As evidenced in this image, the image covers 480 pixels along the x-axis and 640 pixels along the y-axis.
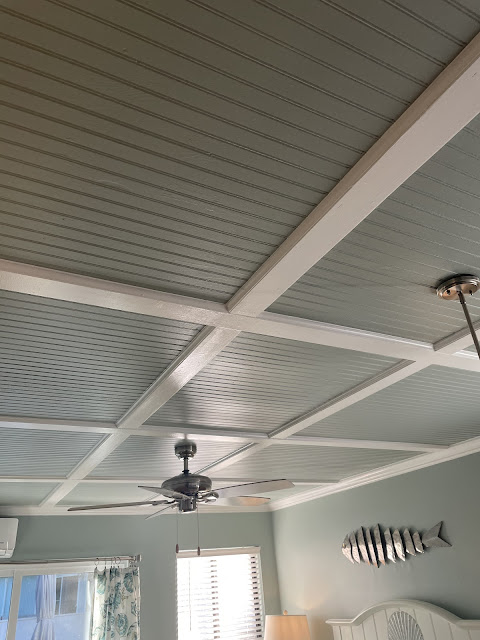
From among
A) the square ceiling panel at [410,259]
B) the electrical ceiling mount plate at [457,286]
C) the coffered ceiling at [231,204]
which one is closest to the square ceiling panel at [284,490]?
the coffered ceiling at [231,204]

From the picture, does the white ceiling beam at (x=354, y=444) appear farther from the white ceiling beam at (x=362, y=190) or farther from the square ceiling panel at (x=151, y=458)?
the white ceiling beam at (x=362, y=190)

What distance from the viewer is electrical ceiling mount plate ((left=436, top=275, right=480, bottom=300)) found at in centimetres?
171

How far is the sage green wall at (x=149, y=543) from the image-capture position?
4.76 m

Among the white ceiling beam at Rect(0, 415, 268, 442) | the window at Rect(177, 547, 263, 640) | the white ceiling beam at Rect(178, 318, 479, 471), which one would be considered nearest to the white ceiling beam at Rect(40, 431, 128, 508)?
the white ceiling beam at Rect(0, 415, 268, 442)

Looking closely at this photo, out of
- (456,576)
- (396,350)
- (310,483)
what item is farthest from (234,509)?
(396,350)

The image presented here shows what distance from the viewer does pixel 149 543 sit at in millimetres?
5090

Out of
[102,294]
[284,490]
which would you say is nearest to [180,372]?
[102,294]

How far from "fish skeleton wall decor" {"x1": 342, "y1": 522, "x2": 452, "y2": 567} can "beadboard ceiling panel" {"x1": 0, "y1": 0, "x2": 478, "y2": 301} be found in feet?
10.5

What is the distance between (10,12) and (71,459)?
9.60 ft

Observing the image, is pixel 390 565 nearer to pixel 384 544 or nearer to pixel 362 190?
pixel 384 544

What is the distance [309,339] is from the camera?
200 cm

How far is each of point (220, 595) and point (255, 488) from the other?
2.83 m

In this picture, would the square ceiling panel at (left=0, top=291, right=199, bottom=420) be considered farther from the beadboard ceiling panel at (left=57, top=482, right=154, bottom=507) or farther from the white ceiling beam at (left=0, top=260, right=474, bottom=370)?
the beadboard ceiling panel at (left=57, top=482, right=154, bottom=507)

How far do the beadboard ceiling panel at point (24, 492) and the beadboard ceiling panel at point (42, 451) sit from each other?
1.05 ft
